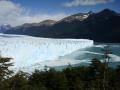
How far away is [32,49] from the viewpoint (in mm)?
31672

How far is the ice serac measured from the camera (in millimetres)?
27594

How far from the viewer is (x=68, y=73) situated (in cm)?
2416

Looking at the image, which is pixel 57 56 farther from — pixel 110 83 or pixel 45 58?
pixel 110 83

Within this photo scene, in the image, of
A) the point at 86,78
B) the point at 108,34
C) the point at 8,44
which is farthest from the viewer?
the point at 108,34

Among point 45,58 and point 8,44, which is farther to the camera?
point 45,58

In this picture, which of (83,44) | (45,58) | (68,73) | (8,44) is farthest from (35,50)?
(83,44)

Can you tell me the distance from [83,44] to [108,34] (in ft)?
230

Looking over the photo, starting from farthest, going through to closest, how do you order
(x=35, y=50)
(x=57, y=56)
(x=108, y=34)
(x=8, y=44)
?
(x=108, y=34) < (x=57, y=56) < (x=35, y=50) < (x=8, y=44)

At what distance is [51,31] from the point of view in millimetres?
157500

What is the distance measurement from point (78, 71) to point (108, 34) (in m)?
92.9

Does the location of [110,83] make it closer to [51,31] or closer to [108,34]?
[108,34]

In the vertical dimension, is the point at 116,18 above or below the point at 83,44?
above

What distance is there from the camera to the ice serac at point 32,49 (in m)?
27.6

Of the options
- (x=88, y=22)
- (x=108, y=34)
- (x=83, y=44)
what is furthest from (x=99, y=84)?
(x=88, y=22)
